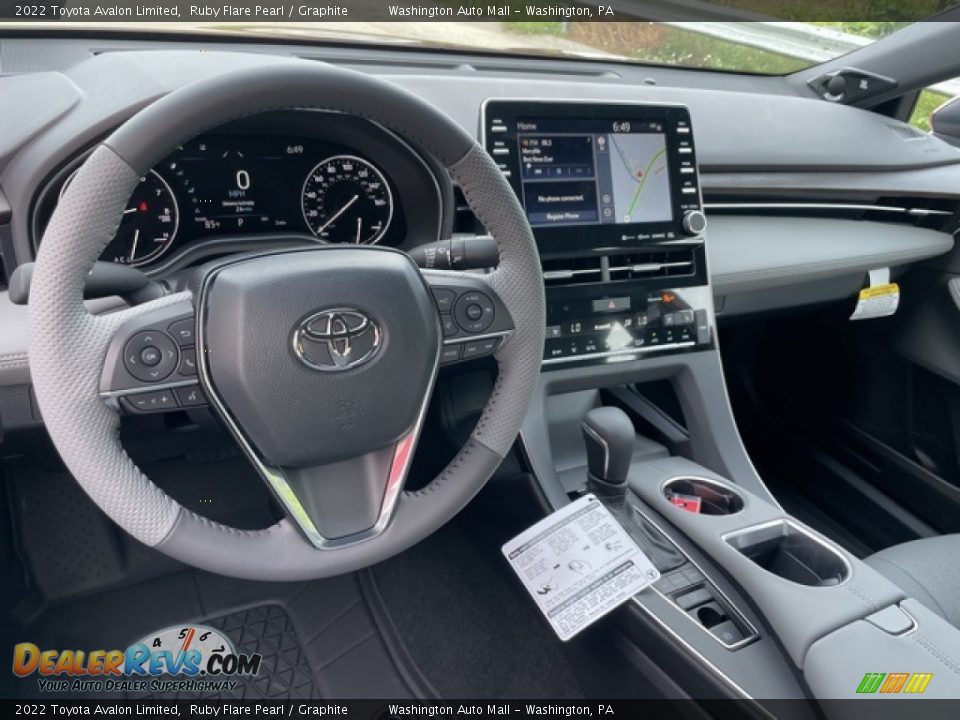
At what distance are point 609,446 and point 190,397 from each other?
670 millimetres

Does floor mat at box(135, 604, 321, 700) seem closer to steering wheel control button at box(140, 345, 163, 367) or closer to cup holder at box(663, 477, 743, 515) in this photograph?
cup holder at box(663, 477, 743, 515)

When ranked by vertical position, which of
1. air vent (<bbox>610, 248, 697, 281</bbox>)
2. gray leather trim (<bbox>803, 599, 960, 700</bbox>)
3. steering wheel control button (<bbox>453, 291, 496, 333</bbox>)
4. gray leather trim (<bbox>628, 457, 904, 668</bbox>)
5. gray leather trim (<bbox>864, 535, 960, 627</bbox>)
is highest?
steering wheel control button (<bbox>453, 291, 496, 333</bbox>)

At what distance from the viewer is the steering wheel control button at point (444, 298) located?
3.35 feet

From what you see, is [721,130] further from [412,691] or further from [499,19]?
[412,691]

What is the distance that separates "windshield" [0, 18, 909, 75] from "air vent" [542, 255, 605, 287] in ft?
2.31

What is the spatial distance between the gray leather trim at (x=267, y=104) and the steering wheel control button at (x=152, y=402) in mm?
247

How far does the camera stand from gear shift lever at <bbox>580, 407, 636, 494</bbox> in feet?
4.17

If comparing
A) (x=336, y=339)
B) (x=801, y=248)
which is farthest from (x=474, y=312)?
(x=801, y=248)

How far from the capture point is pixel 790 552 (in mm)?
1304

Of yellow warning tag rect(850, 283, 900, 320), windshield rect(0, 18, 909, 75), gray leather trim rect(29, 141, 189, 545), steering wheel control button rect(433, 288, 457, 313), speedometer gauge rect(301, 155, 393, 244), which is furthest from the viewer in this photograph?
yellow warning tag rect(850, 283, 900, 320)

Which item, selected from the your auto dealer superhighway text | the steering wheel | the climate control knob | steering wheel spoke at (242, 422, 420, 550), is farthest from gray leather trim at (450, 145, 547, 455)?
the your auto dealer superhighway text

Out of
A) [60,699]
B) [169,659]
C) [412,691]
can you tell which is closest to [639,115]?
[412,691]

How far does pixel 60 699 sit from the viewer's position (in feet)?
5.08

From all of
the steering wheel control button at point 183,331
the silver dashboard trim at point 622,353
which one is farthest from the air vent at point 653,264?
the steering wheel control button at point 183,331
